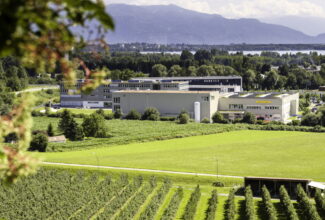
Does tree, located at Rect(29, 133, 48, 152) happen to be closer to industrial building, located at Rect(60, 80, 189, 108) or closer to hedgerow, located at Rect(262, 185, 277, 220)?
hedgerow, located at Rect(262, 185, 277, 220)

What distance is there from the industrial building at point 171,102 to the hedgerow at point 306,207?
33.3 m

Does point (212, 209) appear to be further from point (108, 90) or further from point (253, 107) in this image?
point (108, 90)

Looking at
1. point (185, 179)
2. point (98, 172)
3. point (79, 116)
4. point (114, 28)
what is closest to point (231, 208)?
point (185, 179)

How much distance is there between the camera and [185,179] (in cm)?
3225

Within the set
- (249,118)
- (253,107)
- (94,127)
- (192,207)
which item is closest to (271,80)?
(253,107)

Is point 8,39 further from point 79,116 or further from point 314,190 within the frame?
point 79,116

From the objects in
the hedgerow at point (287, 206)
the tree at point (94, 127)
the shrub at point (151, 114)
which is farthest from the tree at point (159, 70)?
the hedgerow at point (287, 206)

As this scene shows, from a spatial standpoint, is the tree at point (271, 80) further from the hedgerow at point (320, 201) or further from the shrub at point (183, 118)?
the hedgerow at point (320, 201)

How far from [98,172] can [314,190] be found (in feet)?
47.4

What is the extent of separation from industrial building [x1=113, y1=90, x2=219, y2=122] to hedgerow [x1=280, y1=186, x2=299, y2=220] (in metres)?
32.5

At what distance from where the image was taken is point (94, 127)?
48.5 m

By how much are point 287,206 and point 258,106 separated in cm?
3609

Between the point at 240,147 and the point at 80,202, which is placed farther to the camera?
the point at 240,147

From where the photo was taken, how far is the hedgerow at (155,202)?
73.2ft
